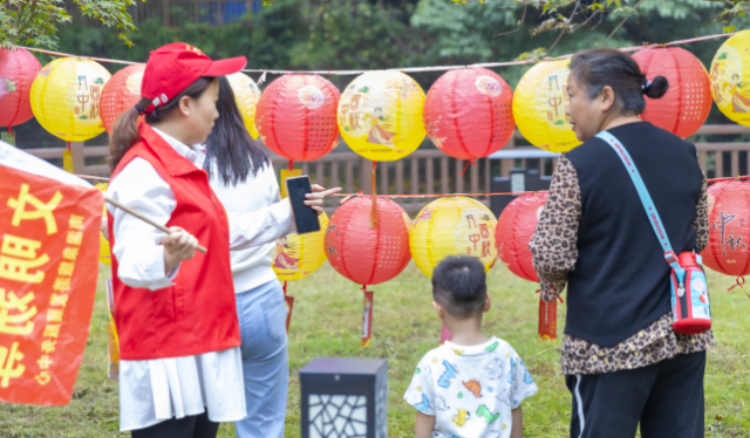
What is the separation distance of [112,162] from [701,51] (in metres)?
10.9

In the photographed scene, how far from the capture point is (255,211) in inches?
91.0

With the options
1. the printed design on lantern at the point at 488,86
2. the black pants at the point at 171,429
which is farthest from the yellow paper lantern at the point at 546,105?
the black pants at the point at 171,429

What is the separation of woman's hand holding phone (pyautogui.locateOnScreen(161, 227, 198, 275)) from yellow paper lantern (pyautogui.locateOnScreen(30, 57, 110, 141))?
8.31ft

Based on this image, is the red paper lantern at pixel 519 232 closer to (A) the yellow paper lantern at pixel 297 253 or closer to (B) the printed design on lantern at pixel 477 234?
(B) the printed design on lantern at pixel 477 234

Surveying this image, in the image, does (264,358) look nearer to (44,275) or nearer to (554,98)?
(44,275)

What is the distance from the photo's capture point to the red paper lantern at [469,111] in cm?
332

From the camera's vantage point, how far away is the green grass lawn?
12.5 feet

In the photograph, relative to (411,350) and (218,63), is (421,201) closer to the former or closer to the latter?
(411,350)

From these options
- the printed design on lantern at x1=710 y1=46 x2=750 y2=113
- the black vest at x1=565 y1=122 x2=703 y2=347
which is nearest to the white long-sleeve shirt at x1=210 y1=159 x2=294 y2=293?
the black vest at x1=565 y1=122 x2=703 y2=347

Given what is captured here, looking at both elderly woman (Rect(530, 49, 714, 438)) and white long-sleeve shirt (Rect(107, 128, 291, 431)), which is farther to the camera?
elderly woman (Rect(530, 49, 714, 438))

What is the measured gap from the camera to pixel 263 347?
2385 mm

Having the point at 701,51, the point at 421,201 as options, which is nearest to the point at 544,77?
the point at 421,201

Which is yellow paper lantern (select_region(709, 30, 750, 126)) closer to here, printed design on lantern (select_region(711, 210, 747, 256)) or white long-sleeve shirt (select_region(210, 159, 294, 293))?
printed design on lantern (select_region(711, 210, 747, 256))

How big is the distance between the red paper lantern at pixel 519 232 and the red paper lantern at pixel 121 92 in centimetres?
202
